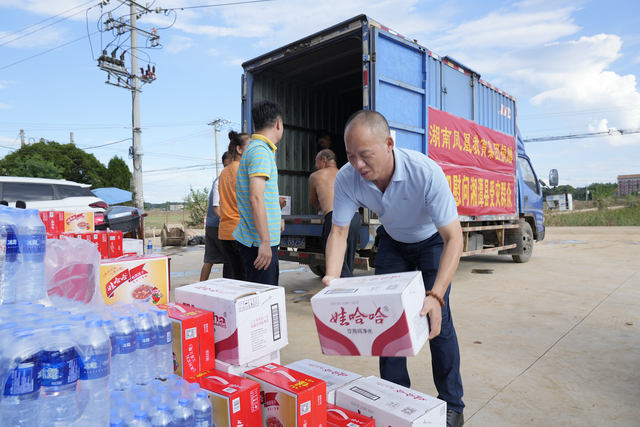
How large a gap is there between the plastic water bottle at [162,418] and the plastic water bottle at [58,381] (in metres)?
0.26

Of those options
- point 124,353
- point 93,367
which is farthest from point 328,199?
point 93,367

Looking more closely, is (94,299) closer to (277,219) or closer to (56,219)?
(277,219)

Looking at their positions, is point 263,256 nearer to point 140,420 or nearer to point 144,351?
point 144,351

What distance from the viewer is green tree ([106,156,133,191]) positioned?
132 feet

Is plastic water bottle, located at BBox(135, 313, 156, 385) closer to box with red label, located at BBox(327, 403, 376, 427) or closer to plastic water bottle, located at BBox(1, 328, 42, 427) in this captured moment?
plastic water bottle, located at BBox(1, 328, 42, 427)

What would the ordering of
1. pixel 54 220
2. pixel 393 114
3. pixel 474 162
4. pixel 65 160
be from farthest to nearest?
pixel 65 160 → pixel 474 162 → pixel 393 114 → pixel 54 220

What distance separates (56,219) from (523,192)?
788 cm

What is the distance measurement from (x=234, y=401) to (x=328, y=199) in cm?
320

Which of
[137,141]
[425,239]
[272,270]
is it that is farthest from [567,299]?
[137,141]

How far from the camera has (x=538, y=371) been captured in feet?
10.1

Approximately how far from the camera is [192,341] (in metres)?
1.78

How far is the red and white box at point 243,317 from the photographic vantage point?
1818mm

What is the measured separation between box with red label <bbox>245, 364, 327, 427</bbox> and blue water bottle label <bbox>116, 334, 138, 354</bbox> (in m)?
0.53

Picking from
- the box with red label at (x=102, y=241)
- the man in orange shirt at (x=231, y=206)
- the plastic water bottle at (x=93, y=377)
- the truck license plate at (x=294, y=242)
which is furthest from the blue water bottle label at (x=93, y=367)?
the truck license plate at (x=294, y=242)
